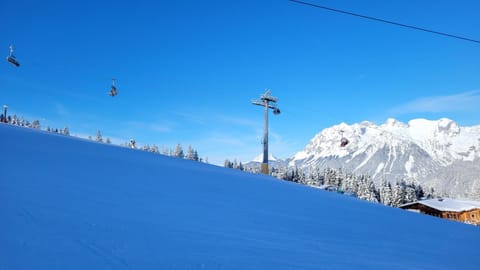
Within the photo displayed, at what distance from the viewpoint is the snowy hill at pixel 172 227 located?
4.29 meters

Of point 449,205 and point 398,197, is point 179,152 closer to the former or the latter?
point 398,197

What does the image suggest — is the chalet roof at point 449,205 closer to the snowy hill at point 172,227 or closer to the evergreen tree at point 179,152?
the snowy hill at point 172,227

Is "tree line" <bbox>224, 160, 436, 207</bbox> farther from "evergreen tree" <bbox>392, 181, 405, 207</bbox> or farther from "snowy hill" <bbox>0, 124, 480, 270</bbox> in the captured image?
"snowy hill" <bbox>0, 124, 480, 270</bbox>

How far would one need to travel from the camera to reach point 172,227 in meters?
5.82

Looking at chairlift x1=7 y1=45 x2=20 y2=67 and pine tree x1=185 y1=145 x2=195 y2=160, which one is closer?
chairlift x1=7 y1=45 x2=20 y2=67

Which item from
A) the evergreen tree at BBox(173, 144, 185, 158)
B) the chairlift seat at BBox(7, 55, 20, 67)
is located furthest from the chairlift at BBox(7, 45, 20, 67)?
the evergreen tree at BBox(173, 144, 185, 158)

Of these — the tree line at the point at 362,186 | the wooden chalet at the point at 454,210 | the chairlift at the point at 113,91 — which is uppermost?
the chairlift at the point at 113,91

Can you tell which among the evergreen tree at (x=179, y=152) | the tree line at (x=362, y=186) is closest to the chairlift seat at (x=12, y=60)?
the tree line at (x=362, y=186)

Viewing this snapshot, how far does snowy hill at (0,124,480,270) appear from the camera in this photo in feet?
14.1

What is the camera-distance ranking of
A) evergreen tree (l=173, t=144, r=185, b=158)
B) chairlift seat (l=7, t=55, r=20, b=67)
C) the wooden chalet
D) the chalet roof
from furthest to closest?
evergreen tree (l=173, t=144, r=185, b=158), the wooden chalet, the chalet roof, chairlift seat (l=7, t=55, r=20, b=67)

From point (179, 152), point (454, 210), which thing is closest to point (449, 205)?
point (454, 210)

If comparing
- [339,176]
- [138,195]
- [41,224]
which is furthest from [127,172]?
[339,176]

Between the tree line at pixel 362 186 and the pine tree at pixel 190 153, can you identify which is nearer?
the tree line at pixel 362 186

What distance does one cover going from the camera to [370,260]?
→ 6031mm
